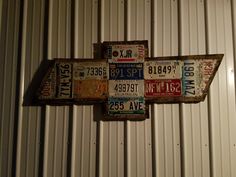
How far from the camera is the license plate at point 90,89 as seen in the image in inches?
58.0

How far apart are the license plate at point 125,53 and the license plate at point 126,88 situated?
0.36ft

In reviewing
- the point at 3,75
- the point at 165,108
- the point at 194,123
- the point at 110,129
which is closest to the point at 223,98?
the point at 194,123

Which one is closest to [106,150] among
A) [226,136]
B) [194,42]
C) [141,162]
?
[141,162]

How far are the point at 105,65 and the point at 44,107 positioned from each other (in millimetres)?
380

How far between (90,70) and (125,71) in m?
0.18

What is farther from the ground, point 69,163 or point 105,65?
point 105,65

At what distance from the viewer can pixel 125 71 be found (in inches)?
58.4

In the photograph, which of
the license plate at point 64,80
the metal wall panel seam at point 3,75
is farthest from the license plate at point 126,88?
the metal wall panel seam at point 3,75

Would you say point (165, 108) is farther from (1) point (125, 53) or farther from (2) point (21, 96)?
(2) point (21, 96)

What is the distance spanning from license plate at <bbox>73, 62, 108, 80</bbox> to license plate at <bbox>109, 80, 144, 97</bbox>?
0.24 ft

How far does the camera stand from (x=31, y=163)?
147cm

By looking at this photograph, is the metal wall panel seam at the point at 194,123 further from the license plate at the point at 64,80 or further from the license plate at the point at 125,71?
the license plate at the point at 64,80

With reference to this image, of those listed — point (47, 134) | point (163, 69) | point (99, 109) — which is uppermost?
point (163, 69)

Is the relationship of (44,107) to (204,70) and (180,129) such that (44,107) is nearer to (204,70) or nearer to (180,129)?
(180,129)
